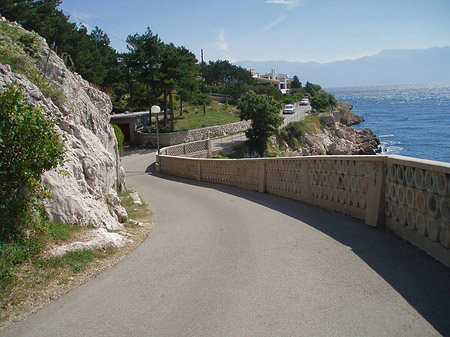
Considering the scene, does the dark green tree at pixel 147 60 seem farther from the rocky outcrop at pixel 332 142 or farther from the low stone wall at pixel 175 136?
the rocky outcrop at pixel 332 142

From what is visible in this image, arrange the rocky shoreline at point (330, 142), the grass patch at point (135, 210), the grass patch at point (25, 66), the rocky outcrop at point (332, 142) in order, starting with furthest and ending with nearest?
1. the rocky outcrop at point (332, 142)
2. the rocky shoreline at point (330, 142)
3. the grass patch at point (135, 210)
4. the grass patch at point (25, 66)

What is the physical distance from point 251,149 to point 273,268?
38895 mm

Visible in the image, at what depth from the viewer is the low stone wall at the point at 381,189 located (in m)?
5.74

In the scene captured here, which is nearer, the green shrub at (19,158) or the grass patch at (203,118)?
the green shrub at (19,158)

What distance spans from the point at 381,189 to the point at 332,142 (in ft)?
185

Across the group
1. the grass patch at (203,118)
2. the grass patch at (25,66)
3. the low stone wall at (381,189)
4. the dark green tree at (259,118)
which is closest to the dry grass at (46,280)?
the grass patch at (25,66)

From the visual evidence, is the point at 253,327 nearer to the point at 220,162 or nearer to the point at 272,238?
the point at 272,238

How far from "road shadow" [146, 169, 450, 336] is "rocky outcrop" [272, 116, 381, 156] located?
41.2m

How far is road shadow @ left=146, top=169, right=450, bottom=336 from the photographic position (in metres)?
4.60

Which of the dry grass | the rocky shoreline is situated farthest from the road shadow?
the rocky shoreline

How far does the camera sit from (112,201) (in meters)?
10.4

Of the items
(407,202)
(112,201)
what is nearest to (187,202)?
(112,201)

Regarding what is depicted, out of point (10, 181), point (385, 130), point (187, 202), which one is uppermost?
point (10, 181)

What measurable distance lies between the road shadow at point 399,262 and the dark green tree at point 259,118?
35188mm
